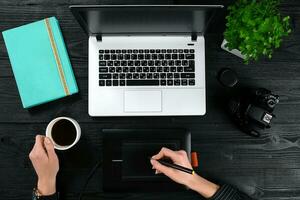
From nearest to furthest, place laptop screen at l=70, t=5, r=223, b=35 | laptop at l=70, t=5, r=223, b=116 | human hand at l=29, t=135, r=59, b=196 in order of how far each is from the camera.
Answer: laptop screen at l=70, t=5, r=223, b=35
human hand at l=29, t=135, r=59, b=196
laptop at l=70, t=5, r=223, b=116

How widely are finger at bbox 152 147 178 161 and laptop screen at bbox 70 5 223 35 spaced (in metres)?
0.37

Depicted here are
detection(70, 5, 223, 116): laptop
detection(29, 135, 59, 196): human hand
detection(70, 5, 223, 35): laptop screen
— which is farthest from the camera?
detection(70, 5, 223, 116): laptop

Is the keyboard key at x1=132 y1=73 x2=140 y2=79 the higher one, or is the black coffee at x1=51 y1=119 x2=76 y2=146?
the keyboard key at x1=132 y1=73 x2=140 y2=79

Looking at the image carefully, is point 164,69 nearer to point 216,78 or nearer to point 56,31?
point 216,78

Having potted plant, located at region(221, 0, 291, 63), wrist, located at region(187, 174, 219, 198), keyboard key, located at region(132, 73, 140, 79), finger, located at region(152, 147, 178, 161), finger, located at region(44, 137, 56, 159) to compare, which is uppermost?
potted plant, located at region(221, 0, 291, 63)

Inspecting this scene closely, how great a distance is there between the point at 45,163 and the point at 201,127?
505 mm

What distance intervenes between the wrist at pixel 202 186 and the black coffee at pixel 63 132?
15.5 inches

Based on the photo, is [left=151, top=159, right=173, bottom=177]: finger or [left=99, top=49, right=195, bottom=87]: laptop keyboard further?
[left=99, top=49, right=195, bottom=87]: laptop keyboard

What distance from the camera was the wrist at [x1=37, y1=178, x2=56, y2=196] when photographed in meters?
1.08

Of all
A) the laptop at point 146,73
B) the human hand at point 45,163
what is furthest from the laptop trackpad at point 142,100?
the human hand at point 45,163

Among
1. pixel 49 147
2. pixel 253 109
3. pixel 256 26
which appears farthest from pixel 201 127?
pixel 49 147

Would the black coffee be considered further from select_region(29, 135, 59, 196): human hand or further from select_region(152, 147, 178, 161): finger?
select_region(152, 147, 178, 161): finger

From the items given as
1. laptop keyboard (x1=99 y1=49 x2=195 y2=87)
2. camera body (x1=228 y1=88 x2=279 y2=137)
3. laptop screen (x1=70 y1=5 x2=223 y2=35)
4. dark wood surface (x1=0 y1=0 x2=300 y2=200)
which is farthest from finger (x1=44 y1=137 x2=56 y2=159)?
camera body (x1=228 y1=88 x2=279 y2=137)

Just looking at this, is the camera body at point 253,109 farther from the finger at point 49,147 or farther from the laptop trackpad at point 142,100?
the finger at point 49,147
